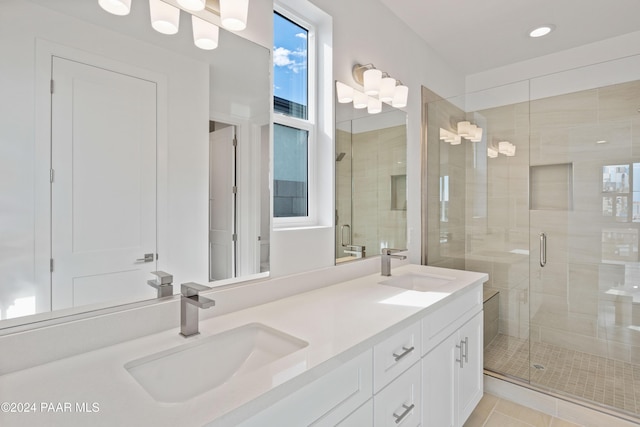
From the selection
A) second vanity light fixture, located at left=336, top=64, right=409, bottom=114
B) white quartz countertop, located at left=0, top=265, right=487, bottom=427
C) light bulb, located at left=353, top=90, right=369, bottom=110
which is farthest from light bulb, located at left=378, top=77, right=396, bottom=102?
white quartz countertop, located at left=0, top=265, right=487, bottom=427

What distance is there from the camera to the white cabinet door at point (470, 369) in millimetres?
1734

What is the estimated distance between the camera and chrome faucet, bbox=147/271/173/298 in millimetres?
1101

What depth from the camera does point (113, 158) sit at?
1.01m

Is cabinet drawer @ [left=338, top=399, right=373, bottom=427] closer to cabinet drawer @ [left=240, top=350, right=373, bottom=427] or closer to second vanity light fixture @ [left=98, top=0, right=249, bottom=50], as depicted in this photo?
cabinet drawer @ [left=240, top=350, right=373, bottom=427]

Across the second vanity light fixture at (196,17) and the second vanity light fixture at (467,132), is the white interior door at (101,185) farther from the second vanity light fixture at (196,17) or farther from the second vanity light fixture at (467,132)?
the second vanity light fixture at (467,132)

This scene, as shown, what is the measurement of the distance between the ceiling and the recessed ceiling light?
0.04m

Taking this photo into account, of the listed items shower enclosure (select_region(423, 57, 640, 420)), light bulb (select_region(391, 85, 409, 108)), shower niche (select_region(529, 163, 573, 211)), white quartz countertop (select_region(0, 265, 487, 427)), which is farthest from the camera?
shower niche (select_region(529, 163, 573, 211))

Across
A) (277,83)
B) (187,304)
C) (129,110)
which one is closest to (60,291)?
(187,304)

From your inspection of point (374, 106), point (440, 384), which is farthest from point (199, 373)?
point (374, 106)

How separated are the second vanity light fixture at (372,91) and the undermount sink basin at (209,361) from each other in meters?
1.37

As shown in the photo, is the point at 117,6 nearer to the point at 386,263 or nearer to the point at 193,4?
the point at 193,4

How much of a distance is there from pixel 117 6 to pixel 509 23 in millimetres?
2529

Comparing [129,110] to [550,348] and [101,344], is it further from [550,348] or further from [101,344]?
[550,348]

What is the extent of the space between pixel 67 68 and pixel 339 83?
51.3 inches
